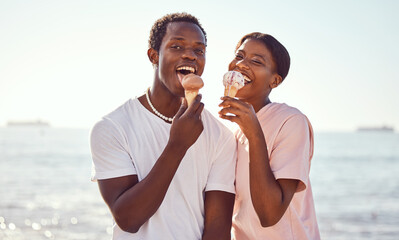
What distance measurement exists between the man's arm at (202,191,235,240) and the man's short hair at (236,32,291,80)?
3.97ft

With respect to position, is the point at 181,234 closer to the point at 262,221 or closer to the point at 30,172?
the point at 262,221

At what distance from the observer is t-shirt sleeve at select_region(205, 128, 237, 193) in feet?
12.2

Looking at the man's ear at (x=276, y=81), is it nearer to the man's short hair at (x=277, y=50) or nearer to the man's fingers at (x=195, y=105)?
the man's short hair at (x=277, y=50)

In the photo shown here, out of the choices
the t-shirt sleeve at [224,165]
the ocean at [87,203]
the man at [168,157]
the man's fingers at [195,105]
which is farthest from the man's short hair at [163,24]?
the ocean at [87,203]

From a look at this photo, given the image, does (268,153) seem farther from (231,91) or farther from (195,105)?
(195,105)

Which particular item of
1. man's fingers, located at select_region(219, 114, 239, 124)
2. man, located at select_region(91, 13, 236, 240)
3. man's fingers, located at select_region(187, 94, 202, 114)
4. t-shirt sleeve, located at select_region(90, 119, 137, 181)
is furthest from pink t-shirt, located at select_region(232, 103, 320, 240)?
t-shirt sleeve, located at select_region(90, 119, 137, 181)

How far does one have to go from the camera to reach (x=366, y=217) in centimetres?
1947

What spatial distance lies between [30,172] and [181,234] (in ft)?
105

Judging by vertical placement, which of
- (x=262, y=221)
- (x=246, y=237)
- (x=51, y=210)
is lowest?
(x=51, y=210)

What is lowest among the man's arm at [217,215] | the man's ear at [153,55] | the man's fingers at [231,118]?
the man's arm at [217,215]

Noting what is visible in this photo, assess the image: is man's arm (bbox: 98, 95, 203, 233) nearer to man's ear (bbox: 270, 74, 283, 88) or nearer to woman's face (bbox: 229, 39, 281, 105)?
woman's face (bbox: 229, 39, 281, 105)

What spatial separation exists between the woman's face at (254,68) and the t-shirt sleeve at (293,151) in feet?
1.38

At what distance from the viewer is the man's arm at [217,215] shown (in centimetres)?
360

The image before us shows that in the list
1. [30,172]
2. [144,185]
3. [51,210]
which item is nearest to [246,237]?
[144,185]
